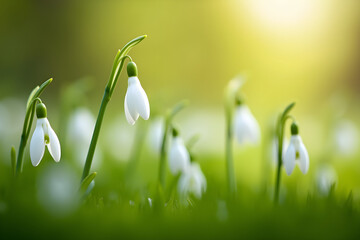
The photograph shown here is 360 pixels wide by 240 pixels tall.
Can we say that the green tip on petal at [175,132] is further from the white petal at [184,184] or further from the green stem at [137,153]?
→ the green stem at [137,153]

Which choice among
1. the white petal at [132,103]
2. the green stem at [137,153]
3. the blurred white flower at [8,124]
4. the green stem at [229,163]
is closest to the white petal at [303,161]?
the green stem at [229,163]

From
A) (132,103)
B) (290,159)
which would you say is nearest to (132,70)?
(132,103)

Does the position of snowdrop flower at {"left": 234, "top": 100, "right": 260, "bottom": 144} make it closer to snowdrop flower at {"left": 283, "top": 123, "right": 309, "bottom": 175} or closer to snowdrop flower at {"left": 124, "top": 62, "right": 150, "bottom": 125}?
snowdrop flower at {"left": 283, "top": 123, "right": 309, "bottom": 175}

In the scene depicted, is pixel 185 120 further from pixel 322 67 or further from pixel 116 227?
pixel 322 67

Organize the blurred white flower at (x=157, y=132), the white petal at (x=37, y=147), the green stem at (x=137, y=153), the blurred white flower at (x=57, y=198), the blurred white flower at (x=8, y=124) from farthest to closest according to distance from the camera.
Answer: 1. the blurred white flower at (x=8, y=124)
2. the green stem at (x=137, y=153)
3. the blurred white flower at (x=157, y=132)
4. the white petal at (x=37, y=147)
5. the blurred white flower at (x=57, y=198)

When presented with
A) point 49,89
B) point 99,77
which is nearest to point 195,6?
point 99,77

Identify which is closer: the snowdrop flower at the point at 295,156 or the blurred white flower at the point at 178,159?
the snowdrop flower at the point at 295,156
